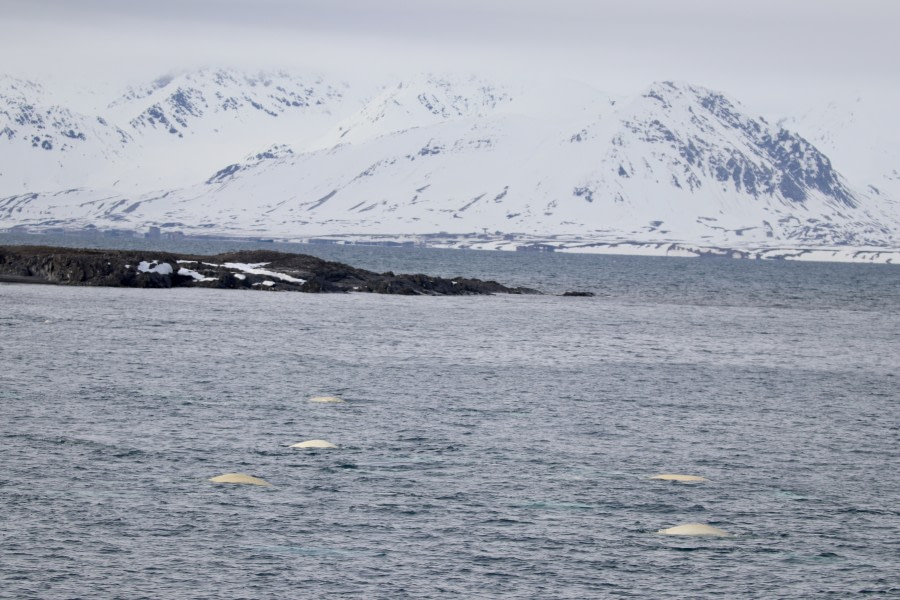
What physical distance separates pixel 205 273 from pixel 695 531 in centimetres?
11681

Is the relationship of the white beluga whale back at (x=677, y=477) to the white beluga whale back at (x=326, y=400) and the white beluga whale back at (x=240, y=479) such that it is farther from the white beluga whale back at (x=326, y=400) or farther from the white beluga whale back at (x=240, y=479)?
the white beluga whale back at (x=326, y=400)

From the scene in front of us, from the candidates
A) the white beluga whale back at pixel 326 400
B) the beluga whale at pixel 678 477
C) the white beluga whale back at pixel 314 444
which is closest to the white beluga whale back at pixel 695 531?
the beluga whale at pixel 678 477

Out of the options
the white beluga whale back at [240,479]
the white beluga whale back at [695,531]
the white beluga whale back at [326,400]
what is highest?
the white beluga whale back at [326,400]

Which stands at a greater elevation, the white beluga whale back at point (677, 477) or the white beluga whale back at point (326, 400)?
the white beluga whale back at point (326, 400)

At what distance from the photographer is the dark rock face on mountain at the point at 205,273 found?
14412 centimetres

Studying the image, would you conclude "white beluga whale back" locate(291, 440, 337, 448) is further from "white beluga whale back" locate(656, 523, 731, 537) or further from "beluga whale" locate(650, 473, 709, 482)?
"white beluga whale back" locate(656, 523, 731, 537)

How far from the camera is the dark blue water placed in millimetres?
34000

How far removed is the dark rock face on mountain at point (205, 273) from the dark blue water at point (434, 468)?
5073cm

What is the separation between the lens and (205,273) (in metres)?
150

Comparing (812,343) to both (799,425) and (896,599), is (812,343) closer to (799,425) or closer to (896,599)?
(799,425)

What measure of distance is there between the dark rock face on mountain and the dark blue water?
50.7 metres

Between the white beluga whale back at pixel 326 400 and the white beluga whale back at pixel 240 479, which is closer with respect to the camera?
the white beluga whale back at pixel 240 479

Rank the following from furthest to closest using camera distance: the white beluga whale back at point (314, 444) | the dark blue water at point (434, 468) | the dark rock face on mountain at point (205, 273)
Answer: the dark rock face on mountain at point (205, 273)
the white beluga whale back at point (314, 444)
the dark blue water at point (434, 468)

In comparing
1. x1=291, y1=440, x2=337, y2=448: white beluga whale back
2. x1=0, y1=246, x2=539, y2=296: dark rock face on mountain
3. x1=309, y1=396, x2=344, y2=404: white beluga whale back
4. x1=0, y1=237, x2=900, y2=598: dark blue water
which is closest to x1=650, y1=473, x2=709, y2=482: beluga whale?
x1=0, y1=237, x2=900, y2=598: dark blue water
